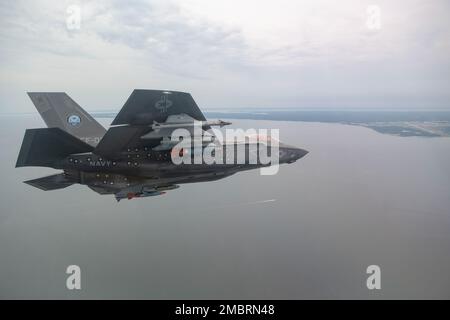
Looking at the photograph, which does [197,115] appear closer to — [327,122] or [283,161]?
[283,161]

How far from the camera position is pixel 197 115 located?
5512 mm

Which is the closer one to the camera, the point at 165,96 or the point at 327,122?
the point at 165,96

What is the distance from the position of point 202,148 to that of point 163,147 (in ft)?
2.88

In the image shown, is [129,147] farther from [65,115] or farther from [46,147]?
[65,115]

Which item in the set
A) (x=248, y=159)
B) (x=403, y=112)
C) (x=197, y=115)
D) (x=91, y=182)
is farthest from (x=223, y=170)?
(x=403, y=112)

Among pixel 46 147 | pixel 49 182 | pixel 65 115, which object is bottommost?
pixel 49 182

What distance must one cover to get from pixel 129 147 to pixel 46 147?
1.68m

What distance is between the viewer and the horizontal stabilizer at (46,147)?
511 centimetres

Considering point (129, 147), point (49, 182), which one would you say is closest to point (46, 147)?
point (49, 182)

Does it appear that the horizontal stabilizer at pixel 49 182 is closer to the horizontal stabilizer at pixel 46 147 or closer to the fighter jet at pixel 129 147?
the fighter jet at pixel 129 147

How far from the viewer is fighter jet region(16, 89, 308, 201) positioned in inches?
203

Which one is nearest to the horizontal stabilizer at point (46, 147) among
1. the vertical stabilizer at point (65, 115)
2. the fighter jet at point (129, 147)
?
the fighter jet at point (129, 147)

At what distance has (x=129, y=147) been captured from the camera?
18.4 ft

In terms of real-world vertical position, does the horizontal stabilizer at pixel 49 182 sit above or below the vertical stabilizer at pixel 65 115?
below
